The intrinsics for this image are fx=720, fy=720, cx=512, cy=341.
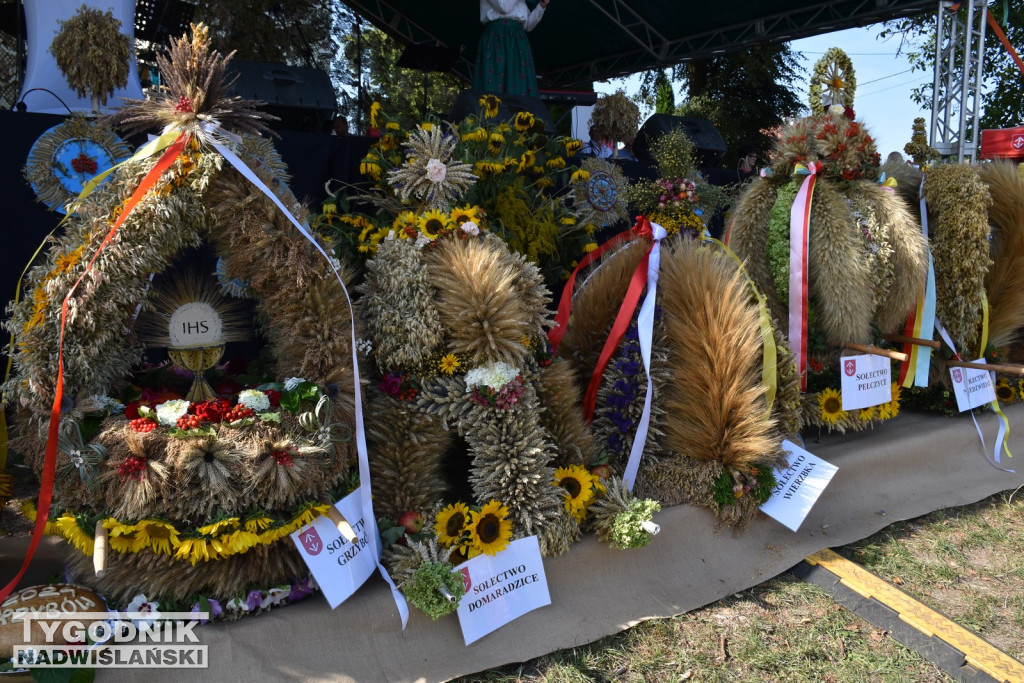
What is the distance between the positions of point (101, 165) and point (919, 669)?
3309mm

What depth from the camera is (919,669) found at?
2062 millimetres

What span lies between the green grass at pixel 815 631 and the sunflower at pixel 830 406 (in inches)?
20.6

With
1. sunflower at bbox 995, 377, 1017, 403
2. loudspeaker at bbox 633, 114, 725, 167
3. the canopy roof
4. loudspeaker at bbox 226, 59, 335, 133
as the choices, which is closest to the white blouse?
loudspeaker at bbox 633, 114, 725, 167

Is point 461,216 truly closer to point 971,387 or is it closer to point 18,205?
point 18,205

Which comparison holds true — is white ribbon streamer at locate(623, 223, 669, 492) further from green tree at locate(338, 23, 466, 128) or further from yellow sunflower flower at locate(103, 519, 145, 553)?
green tree at locate(338, 23, 466, 128)

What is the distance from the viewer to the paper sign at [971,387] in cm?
355

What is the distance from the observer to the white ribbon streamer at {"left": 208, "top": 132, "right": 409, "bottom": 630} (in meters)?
1.89

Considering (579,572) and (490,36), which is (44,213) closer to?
(579,572)

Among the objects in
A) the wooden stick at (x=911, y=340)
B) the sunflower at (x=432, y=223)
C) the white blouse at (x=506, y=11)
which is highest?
the white blouse at (x=506, y=11)

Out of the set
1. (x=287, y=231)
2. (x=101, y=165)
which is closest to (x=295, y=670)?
(x=287, y=231)

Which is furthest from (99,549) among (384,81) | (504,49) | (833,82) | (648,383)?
(384,81)

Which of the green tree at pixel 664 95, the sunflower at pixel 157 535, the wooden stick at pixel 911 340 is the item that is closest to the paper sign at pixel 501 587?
the sunflower at pixel 157 535

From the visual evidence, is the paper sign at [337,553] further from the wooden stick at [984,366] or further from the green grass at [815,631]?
the wooden stick at [984,366]

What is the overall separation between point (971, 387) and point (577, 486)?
2.44 m
